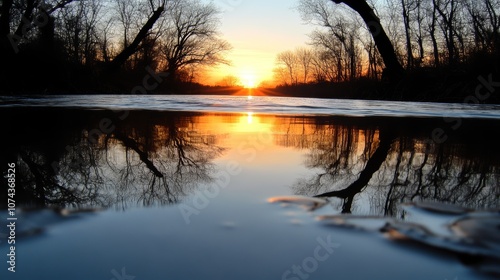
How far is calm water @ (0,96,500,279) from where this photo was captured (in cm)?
89

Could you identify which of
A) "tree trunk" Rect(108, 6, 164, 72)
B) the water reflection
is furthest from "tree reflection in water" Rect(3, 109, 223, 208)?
"tree trunk" Rect(108, 6, 164, 72)

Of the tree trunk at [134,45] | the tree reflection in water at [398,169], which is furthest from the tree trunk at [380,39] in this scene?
the tree reflection in water at [398,169]

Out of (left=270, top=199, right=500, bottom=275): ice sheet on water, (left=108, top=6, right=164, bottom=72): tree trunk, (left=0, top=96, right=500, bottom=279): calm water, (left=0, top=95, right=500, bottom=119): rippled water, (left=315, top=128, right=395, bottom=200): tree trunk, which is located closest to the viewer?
(left=0, top=96, right=500, bottom=279): calm water

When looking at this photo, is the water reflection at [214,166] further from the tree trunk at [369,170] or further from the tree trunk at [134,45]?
the tree trunk at [134,45]

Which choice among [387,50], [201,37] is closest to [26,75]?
[387,50]

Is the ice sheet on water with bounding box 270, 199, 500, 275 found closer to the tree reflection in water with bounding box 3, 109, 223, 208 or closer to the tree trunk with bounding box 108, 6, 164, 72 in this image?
the tree reflection in water with bounding box 3, 109, 223, 208

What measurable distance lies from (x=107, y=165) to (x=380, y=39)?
1300cm

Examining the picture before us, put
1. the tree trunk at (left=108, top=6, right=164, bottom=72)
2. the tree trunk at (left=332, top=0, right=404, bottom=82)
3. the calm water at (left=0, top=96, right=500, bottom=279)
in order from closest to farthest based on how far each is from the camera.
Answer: the calm water at (left=0, top=96, right=500, bottom=279) < the tree trunk at (left=332, top=0, right=404, bottom=82) < the tree trunk at (left=108, top=6, right=164, bottom=72)

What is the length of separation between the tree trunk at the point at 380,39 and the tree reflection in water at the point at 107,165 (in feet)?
35.7

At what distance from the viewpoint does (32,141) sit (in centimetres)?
268

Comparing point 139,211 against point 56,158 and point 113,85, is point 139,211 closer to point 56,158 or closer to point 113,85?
point 56,158

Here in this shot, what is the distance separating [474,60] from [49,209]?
13.5m

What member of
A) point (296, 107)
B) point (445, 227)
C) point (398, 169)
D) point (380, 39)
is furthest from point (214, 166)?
point (380, 39)

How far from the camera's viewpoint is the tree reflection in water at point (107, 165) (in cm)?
146
